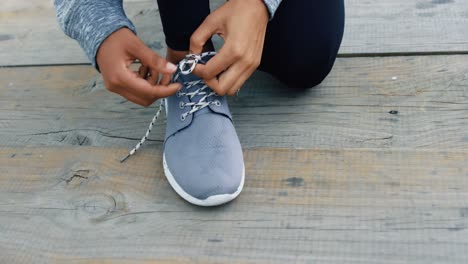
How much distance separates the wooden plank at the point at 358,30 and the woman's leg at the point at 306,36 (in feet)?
0.51

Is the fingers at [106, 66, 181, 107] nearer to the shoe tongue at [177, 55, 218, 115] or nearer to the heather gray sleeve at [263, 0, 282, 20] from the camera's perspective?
the shoe tongue at [177, 55, 218, 115]

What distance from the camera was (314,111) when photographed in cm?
107

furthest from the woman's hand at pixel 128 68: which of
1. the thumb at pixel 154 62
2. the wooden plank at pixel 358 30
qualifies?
the wooden plank at pixel 358 30

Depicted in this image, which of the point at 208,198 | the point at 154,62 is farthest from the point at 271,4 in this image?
the point at 208,198

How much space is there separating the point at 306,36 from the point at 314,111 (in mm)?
124

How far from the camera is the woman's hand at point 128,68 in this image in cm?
91

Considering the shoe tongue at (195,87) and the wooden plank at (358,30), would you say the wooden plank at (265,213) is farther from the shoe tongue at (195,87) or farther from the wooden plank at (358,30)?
the wooden plank at (358,30)

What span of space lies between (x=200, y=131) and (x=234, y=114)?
0.45ft

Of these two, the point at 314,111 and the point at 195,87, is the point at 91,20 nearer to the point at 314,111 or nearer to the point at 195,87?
the point at 195,87

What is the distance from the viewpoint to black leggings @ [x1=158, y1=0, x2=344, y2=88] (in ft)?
3.36

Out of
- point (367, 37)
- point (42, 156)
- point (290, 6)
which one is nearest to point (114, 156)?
point (42, 156)

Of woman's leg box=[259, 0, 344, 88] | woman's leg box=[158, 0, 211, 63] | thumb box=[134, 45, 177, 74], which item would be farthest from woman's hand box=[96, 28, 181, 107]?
woman's leg box=[259, 0, 344, 88]

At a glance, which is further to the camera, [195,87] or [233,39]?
[195,87]

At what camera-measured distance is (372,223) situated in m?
0.85
